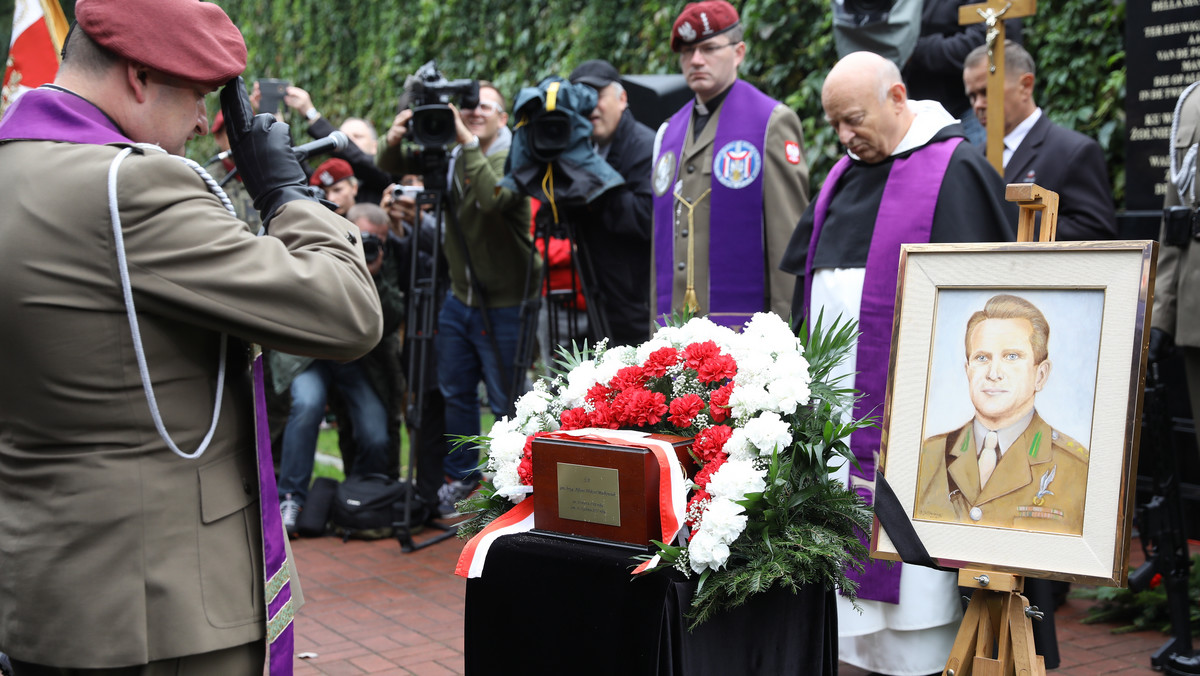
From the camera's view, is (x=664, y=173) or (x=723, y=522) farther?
(x=664, y=173)

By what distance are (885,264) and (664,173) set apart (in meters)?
1.62

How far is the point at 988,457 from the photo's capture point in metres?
2.16

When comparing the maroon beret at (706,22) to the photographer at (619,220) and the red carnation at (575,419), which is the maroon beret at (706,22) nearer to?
the photographer at (619,220)

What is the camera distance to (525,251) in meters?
5.82

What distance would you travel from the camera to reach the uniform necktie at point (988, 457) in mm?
2154

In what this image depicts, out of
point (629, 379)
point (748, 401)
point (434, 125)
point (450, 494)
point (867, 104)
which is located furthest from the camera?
point (450, 494)

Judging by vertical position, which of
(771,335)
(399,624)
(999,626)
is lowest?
(399,624)

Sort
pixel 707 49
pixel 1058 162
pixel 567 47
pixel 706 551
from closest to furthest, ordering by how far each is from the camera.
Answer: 1. pixel 706 551
2. pixel 1058 162
3. pixel 707 49
4. pixel 567 47

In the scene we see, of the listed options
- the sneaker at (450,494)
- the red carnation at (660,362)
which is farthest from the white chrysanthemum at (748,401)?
the sneaker at (450,494)

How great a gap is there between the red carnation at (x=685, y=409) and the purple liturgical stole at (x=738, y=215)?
215 centimetres

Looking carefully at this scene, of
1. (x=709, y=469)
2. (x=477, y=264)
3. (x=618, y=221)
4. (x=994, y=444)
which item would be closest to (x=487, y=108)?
(x=477, y=264)

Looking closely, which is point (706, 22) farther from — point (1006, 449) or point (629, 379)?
point (1006, 449)

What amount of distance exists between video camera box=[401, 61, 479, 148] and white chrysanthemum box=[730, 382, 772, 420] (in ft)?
11.3

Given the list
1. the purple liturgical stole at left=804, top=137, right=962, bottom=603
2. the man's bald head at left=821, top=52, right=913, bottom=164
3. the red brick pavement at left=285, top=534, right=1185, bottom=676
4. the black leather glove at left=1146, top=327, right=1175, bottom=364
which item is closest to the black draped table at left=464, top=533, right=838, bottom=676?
the purple liturgical stole at left=804, top=137, right=962, bottom=603
